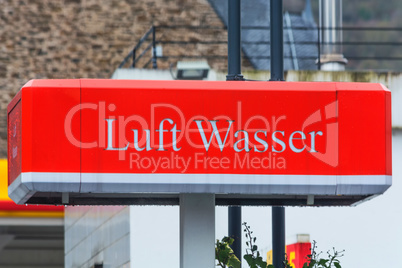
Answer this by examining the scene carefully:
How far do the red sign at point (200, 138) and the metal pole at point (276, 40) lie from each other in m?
1.14

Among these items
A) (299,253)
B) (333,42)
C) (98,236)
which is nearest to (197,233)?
(299,253)

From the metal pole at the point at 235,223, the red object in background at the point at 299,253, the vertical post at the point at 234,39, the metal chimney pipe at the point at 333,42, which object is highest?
the metal chimney pipe at the point at 333,42

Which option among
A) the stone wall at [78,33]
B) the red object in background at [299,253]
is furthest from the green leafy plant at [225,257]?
the stone wall at [78,33]

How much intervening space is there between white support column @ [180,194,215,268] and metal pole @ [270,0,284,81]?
1465 millimetres

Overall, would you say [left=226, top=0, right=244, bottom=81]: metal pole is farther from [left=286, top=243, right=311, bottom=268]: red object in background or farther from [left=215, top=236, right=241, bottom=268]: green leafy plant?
[left=286, top=243, right=311, bottom=268]: red object in background

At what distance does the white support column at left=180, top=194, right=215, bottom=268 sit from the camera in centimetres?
974

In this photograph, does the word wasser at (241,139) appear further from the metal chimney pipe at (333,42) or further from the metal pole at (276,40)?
the metal chimney pipe at (333,42)

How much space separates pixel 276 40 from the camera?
10539 millimetres

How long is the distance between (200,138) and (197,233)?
3.13ft

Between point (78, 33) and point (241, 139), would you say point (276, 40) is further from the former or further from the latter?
point (78, 33)

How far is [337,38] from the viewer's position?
1733 centimetres

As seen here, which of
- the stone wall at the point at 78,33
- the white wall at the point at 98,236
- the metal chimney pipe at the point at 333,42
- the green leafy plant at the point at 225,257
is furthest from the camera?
the stone wall at the point at 78,33

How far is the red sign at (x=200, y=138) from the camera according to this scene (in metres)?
9.22

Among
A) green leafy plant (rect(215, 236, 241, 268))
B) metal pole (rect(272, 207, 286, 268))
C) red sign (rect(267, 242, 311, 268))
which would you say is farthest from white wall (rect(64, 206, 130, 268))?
green leafy plant (rect(215, 236, 241, 268))
